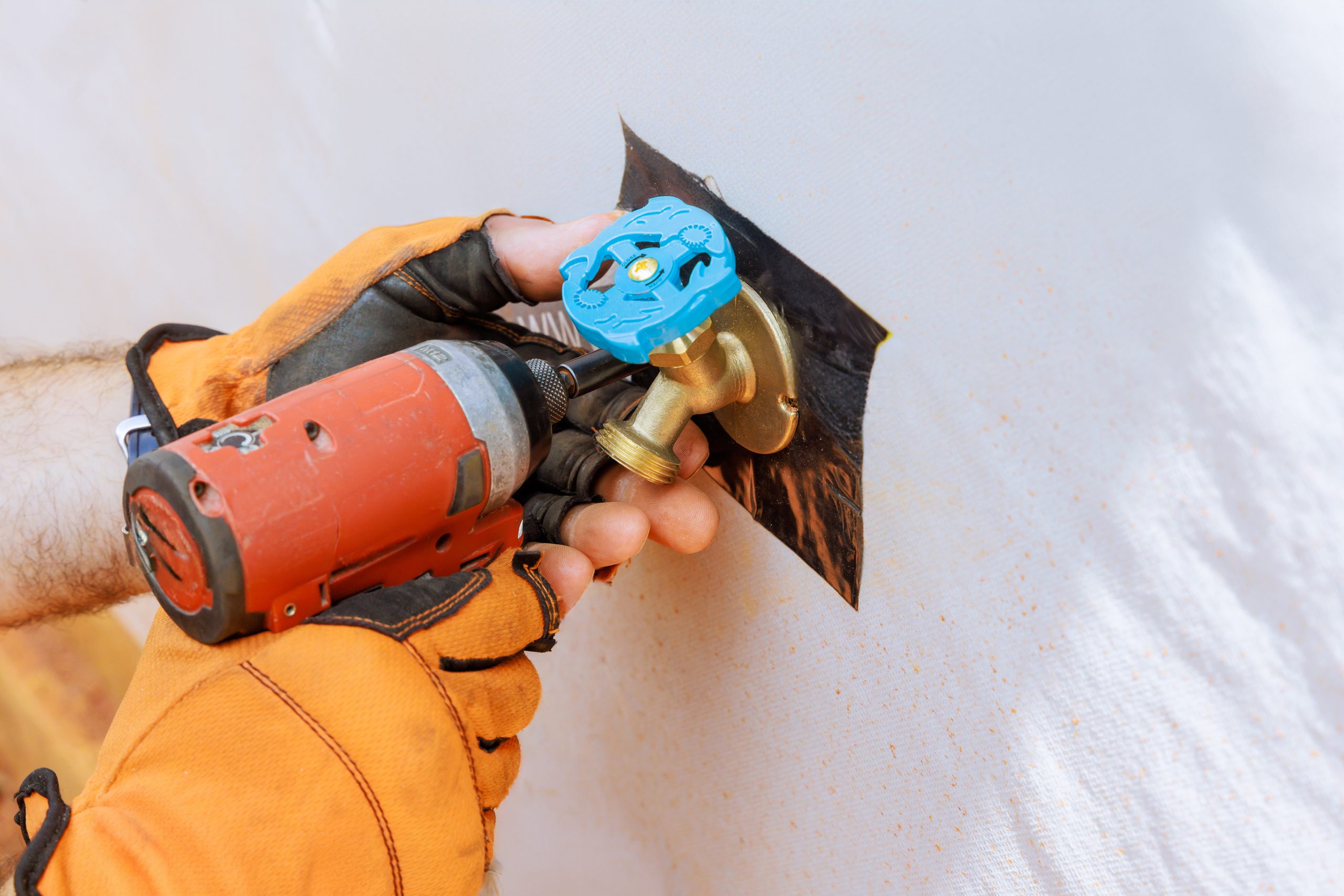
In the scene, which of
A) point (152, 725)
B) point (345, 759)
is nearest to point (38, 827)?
point (152, 725)

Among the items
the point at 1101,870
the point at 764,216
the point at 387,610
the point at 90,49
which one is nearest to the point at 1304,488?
the point at 1101,870

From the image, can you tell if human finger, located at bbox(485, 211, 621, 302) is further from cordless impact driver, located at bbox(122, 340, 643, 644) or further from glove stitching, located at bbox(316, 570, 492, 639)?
glove stitching, located at bbox(316, 570, 492, 639)

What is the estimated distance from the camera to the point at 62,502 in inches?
41.0

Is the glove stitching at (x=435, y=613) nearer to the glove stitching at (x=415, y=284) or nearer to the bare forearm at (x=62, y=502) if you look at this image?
the glove stitching at (x=415, y=284)

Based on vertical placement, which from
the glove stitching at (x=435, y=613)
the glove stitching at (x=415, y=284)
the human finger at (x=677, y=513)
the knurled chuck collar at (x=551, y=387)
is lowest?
the human finger at (x=677, y=513)

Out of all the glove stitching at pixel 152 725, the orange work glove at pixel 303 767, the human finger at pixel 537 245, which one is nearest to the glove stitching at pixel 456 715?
the orange work glove at pixel 303 767

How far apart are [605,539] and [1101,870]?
0.43 metres

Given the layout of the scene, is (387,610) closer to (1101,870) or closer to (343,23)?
(1101,870)

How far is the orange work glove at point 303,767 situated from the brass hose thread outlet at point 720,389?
0.55 ft

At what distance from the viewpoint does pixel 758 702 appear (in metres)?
0.78

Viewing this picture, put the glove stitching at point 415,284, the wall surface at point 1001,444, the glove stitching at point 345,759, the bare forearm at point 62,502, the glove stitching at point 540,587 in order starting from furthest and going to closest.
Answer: the bare forearm at point 62,502 → the glove stitching at point 415,284 → the glove stitching at point 540,587 → the glove stitching at point 345,759 → the wall surface at point 1001,444

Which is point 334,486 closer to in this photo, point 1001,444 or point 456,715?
point 456,715

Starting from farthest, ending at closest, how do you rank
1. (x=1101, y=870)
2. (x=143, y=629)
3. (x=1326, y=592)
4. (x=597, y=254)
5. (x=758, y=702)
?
(x=143, y=629)
(x=758, y=702)
(x=597, y=254)
(x=1101, y=870)
(x=1326, y=592)

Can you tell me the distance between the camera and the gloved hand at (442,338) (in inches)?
29.5
